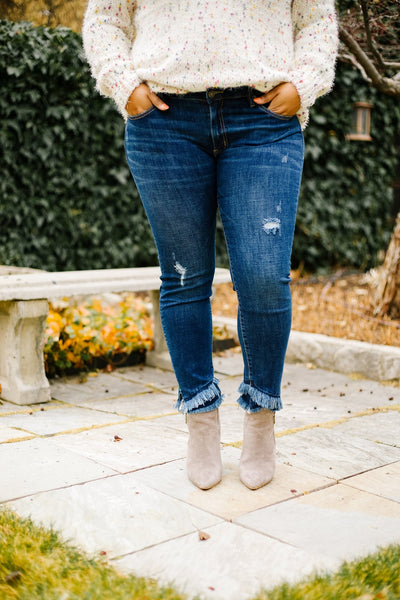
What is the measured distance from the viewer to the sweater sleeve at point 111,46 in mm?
2008

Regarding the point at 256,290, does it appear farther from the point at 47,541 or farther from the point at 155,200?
the point at 47,541

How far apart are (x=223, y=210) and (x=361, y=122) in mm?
4894

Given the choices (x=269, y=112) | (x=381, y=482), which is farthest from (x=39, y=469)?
(x=269, y=112)

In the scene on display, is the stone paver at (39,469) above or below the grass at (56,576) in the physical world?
below

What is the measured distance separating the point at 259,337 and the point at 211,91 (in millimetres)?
699

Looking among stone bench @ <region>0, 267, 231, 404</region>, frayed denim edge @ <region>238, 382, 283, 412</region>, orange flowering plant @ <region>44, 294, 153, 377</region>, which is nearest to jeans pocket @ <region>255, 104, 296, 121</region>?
frayed denim edge @ <region>238, 382, 283, 412</region>

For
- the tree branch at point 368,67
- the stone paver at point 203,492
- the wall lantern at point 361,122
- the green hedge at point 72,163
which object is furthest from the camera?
the wall lantern at point 361,122

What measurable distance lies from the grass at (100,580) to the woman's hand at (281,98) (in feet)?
3.90

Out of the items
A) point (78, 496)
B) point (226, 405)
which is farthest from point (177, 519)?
point (226, 405)

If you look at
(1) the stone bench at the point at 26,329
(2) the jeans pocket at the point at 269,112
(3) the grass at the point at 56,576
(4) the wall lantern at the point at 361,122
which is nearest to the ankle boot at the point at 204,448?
(3) the grass at the point at 56,576

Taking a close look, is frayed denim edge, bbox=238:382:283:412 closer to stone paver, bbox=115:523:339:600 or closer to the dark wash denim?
the dark wash denim

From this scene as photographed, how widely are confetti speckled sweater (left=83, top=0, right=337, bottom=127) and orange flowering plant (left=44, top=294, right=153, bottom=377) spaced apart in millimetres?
1920

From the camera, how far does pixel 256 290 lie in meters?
1.95

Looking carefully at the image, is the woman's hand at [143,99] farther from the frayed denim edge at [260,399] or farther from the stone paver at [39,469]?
the stone paver at [39,469]
